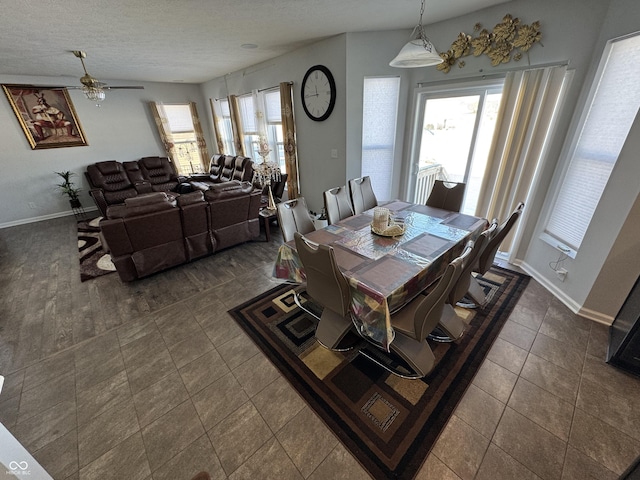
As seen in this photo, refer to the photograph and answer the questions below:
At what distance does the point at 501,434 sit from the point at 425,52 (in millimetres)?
2414

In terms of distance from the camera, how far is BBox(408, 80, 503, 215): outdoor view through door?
117 inches

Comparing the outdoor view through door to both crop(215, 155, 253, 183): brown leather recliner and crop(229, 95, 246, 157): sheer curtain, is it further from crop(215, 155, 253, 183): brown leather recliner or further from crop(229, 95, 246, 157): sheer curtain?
crop(229, 95, 246, 157): sheer curtain

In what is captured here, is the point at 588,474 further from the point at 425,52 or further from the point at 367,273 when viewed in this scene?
the point at 425,52

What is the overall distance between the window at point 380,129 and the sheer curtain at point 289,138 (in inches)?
53.2

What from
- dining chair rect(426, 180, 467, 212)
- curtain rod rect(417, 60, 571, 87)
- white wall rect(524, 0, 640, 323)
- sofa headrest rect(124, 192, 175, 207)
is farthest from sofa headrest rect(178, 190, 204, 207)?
white wall rect(524, 0, 640, 323)

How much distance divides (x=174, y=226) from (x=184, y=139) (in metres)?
5.10

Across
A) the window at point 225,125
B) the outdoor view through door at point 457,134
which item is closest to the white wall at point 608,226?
the outdoor view through door at point 457,134

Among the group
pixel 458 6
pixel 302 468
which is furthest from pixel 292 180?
pixel 302 468

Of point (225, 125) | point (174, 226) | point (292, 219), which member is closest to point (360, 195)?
point (292, 219)

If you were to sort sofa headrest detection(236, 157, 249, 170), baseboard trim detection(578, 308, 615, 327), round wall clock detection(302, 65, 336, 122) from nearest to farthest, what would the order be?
1. baseboard trim detection(578, 308, 615, 327)
2. round wall clock detection(302, 65, 336, 122)
3. sofa headrest detection(236, 157, 249, 170)

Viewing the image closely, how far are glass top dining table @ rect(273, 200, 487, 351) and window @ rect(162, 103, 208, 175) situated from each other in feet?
20.5

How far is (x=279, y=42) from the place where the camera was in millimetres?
3480

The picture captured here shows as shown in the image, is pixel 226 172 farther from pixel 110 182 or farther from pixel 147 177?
pixel 110 182

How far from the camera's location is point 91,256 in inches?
142
